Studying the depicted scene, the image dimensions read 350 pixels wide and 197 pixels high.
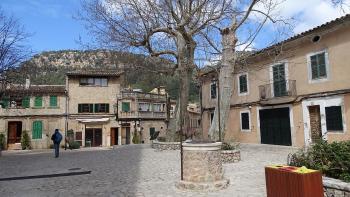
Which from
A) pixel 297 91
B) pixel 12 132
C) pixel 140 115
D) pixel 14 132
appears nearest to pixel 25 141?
pixel 14 132

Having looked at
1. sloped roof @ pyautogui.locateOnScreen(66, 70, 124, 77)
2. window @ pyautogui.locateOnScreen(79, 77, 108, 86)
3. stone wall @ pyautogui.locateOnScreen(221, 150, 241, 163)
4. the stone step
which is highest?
sloped roof @ pyautogui.locateOnScreen(66, 70, 124, 77)

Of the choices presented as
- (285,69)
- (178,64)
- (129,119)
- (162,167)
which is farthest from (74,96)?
(162,167)

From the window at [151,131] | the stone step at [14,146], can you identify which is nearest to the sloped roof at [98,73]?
the window at [151,131]

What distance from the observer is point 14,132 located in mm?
34375

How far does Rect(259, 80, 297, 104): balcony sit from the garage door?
0.68m

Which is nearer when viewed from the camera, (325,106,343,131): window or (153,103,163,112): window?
(325,106,343,131): window

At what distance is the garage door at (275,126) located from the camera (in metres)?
19.8

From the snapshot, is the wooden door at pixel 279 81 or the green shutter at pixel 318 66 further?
the wooden door at pixel 279 81

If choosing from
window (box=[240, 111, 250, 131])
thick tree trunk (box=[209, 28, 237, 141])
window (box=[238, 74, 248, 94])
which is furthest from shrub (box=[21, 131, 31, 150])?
thick tree trunk (box=[209, 28, 237, 141])

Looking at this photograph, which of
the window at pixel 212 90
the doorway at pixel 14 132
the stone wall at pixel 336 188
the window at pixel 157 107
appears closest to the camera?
the stone wall at pixel 336 188

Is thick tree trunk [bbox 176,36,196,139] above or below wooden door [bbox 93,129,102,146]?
above

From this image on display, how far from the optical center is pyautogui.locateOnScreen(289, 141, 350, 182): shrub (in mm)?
6005

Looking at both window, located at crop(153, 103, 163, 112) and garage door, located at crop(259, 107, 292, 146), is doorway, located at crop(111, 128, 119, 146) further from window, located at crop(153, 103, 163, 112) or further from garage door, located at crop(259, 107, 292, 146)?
garage door, located at crop(259, 107, 292, 146)

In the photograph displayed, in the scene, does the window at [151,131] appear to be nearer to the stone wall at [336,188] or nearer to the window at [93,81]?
the window at [93,81]
